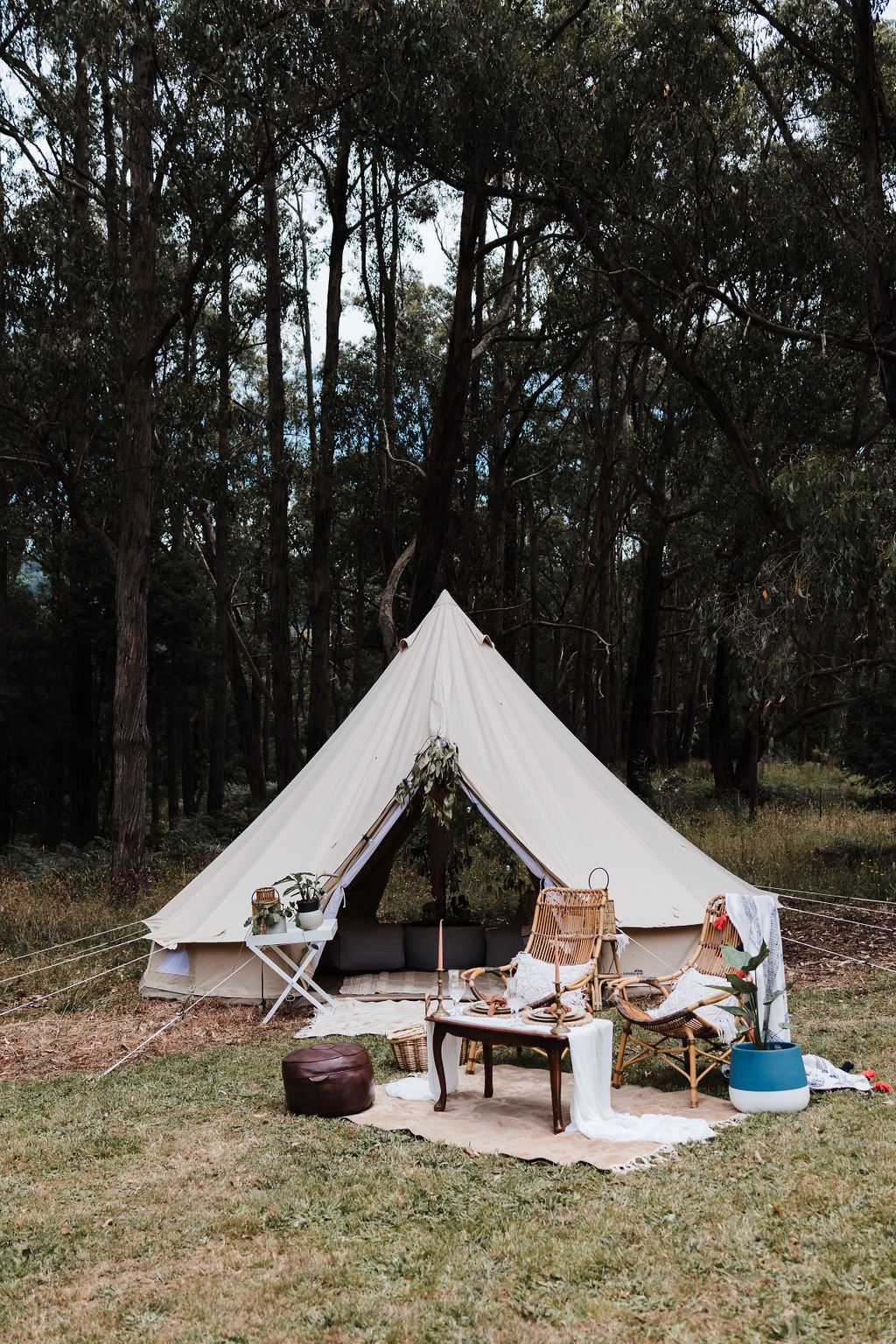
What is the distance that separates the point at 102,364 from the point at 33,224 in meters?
1.54

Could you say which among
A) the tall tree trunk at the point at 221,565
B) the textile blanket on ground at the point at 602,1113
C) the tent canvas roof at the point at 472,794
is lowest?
the textile blanket on ground at the point at 602,1113

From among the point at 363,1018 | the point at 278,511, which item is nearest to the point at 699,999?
the point at 363,1018

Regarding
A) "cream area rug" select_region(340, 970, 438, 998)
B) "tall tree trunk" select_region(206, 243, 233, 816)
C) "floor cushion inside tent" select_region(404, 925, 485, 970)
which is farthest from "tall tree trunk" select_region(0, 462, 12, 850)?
"cream area rug" select_region(340, 970, 438, 998)

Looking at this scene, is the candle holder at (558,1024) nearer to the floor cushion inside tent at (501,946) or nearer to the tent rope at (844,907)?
the floor cushion inside tent at (501,946)

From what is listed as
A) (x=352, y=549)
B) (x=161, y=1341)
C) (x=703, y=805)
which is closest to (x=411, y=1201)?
(x=161, y=1341)

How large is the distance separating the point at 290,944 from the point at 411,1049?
1.52 m

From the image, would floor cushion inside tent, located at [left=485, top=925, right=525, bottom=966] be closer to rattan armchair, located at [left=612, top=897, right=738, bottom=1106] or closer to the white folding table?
the white folding table

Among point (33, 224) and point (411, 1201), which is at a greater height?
point (33, 224)

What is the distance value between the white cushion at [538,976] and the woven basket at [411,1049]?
0.60 m

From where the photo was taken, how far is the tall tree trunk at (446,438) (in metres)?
10.5

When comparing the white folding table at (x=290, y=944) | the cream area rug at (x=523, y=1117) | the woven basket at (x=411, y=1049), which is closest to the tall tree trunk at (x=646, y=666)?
the white folding table at (x=290, y=944)

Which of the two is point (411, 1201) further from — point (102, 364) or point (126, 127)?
point (126, 127)

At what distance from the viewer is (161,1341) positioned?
107 inches

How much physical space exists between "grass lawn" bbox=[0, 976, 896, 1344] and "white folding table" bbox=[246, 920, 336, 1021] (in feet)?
5.74
